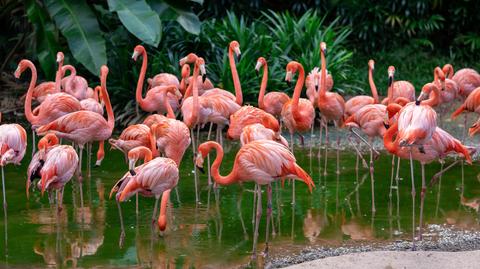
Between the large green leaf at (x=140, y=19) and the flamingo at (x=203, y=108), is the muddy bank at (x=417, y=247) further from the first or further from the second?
the large green leaf at (x=140, y=19)

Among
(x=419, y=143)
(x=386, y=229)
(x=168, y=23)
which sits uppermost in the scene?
(x=168, y=23)

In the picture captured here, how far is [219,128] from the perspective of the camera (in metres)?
8.39

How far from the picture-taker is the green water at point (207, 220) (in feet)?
20.0

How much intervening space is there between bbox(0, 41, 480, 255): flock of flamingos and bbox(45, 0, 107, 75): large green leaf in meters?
0.37

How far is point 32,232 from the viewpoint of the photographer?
6.59 m

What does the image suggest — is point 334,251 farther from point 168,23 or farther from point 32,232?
point 168,23

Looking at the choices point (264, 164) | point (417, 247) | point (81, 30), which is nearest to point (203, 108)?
point (264, 164)

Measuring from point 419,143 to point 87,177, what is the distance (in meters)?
3.47

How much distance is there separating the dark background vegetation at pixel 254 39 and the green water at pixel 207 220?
221cm

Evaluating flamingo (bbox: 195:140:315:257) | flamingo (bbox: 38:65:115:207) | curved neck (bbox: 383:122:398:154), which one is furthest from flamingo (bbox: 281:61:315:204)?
flamingo (bbox: 195:140:315:257)

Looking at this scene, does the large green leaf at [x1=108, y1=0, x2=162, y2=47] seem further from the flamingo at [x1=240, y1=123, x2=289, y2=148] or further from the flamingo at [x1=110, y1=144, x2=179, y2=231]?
the flamingo at [x1=110, y1=144, x2=179, y2=231]

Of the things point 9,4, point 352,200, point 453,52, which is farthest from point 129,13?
point 453,52

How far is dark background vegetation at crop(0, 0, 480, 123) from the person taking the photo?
10.5 m

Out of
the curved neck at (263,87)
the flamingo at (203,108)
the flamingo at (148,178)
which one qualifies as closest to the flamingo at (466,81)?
the curved neck at (263,87)
